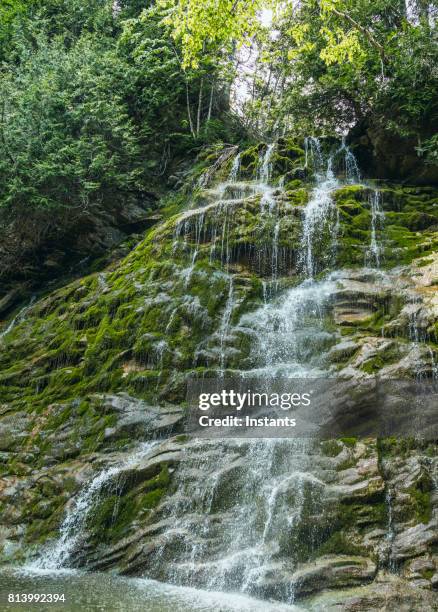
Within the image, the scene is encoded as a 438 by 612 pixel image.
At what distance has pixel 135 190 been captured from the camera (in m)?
18.0

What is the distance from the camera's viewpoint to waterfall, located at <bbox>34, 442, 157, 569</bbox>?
7.69 meters

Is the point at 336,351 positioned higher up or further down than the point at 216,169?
further down

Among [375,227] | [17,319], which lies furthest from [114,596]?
[17,319]

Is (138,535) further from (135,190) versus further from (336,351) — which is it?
(135,190)

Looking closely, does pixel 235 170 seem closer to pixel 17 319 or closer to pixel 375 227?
pixel 375 227

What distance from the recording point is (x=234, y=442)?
8.18m

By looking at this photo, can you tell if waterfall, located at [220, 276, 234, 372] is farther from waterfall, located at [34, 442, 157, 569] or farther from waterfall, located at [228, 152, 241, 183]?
waterfall, located at [228, 152, 241, 183]

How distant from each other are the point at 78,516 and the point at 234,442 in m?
2.56

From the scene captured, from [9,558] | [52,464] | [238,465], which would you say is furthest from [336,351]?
[9,558]

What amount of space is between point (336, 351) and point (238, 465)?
2646 mm

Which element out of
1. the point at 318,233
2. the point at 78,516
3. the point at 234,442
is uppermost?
the point at 318,233

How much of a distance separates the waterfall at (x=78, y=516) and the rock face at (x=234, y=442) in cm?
3

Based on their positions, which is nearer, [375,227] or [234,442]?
[234,442]

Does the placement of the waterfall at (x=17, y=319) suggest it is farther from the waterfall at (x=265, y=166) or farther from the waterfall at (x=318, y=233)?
the waterfall at (x=318, y=233)
